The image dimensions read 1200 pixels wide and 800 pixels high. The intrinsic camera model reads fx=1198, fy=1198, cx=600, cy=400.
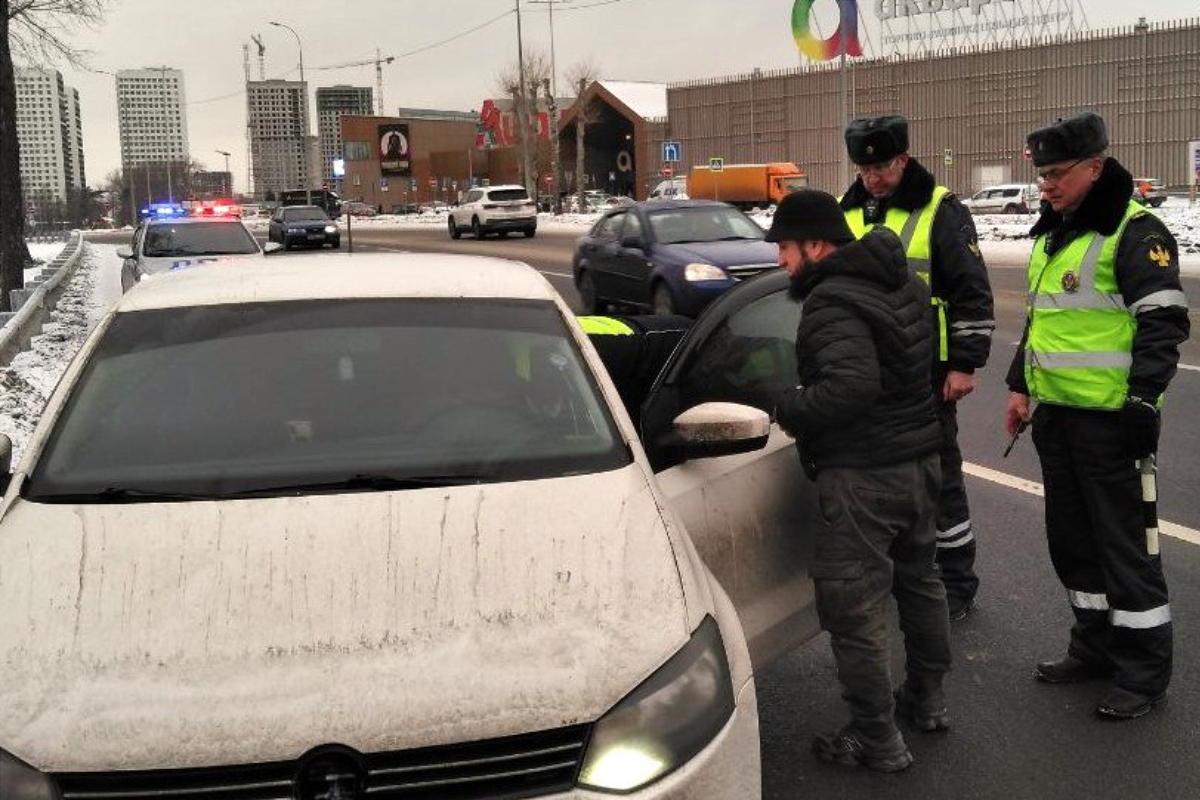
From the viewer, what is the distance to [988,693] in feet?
13.4

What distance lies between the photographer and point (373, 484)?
109 inches

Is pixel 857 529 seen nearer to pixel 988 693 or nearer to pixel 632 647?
pixel 988 693

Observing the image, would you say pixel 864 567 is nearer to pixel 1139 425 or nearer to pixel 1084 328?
pixel 1139 425

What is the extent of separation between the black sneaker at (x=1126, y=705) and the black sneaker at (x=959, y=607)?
865 millimetres

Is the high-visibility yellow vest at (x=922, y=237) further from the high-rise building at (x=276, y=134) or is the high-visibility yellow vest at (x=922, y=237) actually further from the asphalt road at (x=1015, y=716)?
the high-rise building at (x=276, y=134)

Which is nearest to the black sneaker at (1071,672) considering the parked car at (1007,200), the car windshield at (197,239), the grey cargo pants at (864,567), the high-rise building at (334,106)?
the grey cargo pants at (864,567)

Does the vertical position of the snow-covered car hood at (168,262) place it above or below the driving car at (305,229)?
below

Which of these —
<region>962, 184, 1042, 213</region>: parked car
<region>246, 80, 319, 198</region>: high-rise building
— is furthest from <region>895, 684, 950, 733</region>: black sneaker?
<region>246, 80, 319, 198</region>: high-rise building

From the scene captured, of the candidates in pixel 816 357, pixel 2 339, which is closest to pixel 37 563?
pixel 816 357

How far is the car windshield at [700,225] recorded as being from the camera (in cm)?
1448

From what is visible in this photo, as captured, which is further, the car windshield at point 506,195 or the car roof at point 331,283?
the car windshield at point 506,195

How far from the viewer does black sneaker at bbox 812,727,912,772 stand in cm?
353

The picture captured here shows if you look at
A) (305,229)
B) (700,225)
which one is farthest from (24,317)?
(305,229)

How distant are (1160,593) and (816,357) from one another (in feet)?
4.92
